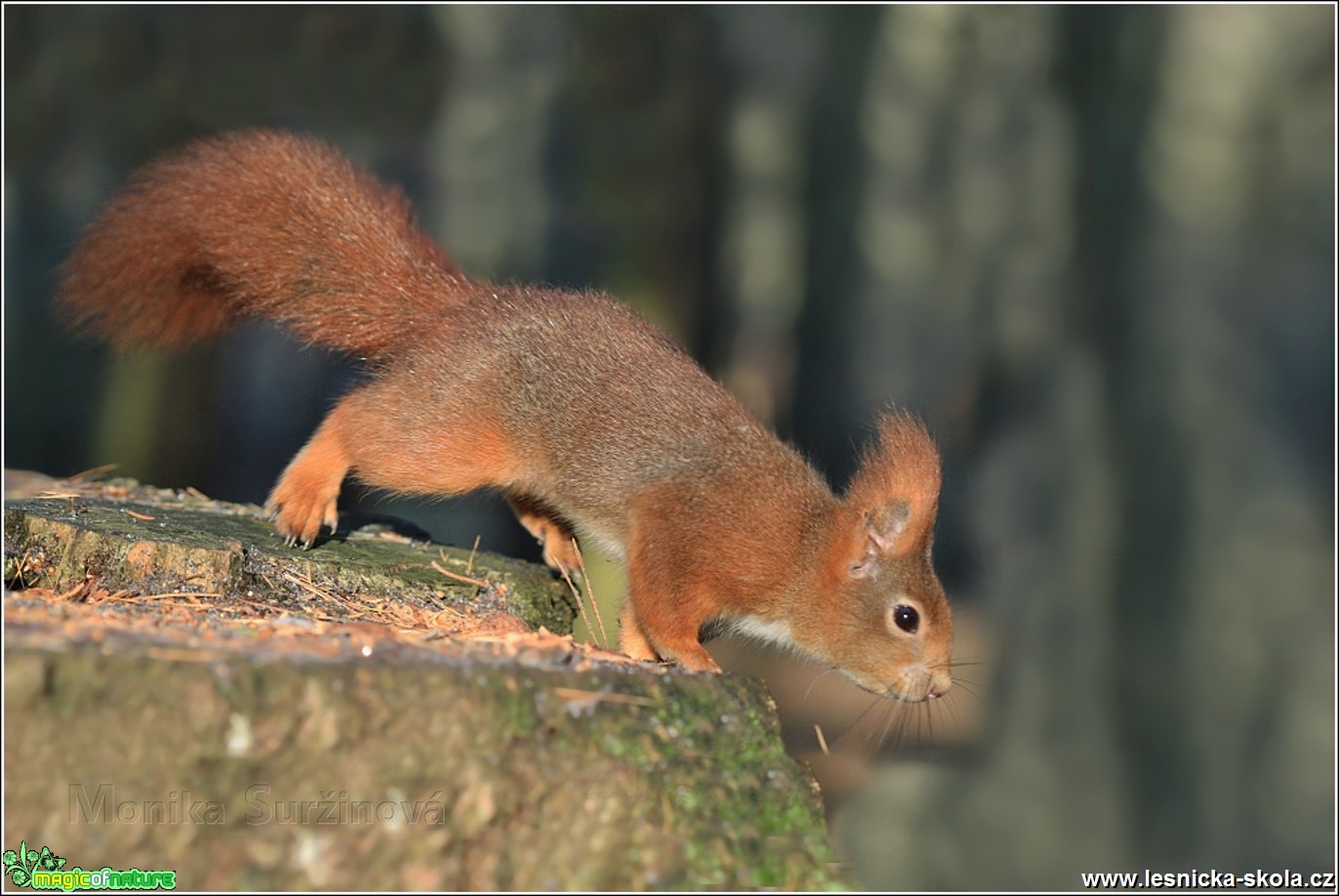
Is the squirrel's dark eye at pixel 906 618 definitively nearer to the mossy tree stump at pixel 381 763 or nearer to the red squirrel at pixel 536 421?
the red squirrel at pixel 536 421

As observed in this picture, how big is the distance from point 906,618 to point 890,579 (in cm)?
10

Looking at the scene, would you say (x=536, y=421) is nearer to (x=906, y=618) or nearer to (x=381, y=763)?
(x=906, y=618)

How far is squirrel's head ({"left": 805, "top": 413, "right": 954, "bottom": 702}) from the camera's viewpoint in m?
2.88

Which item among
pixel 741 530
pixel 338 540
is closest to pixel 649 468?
pixel 741 530

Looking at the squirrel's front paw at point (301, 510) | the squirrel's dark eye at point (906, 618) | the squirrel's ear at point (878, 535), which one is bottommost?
the squirrel's front paw at point (301, 510)

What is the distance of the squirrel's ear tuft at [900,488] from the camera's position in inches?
113

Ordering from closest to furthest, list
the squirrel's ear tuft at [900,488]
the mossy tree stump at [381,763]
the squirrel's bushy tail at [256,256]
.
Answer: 1. the mossy tree stump at [381,763]
2. the squirrel's ear tuft at [900,488]
3. the squirrel's bushy tail at [256,256]

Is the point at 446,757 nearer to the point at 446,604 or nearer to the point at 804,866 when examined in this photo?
the point at 804,866

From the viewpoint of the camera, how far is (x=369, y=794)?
1.72 m

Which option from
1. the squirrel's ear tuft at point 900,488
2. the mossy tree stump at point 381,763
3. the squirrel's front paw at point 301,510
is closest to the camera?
the mossy tree stump at point 381,763

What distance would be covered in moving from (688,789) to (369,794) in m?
0.48

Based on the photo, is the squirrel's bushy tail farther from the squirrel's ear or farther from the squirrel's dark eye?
the squirrel's dark eye

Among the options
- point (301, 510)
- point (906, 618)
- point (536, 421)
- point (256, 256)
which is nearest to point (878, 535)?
point (906, 618)

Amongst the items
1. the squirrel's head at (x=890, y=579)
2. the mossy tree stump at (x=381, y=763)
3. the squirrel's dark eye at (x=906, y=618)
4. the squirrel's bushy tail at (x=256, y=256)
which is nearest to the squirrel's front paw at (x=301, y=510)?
the squirrel's bushy tail at (x=256, y=256)
